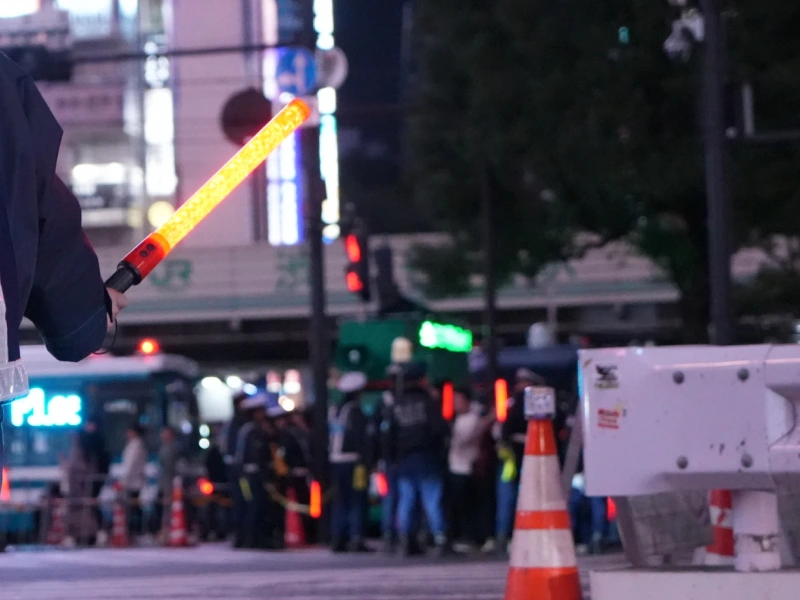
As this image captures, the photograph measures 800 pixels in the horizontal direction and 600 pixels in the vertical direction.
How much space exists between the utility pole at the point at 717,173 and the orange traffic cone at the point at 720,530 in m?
6.47

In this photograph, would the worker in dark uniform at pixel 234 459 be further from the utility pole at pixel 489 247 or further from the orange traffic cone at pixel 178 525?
the utility pole at pixel 489 247

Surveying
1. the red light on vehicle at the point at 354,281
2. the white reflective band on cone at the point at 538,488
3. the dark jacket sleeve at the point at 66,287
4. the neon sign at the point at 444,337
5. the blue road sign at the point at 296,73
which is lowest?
the white reflective band on cone at the point at 538,488

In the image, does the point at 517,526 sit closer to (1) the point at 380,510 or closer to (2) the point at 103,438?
(1) the point at 380,510

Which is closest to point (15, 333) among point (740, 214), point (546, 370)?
point (740, 214)

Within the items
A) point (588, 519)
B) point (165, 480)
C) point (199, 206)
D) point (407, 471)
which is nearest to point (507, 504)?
point (588, 519)

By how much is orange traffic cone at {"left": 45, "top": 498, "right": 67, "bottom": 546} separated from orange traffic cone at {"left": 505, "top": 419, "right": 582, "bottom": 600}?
15.7 metres

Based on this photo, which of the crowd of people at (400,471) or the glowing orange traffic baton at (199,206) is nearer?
the glowing orange traffic baton at (199,206)

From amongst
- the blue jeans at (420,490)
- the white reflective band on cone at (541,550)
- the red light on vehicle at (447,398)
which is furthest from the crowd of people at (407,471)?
the white reflective band on cone at (541,550)

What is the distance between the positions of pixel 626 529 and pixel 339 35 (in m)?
42.6

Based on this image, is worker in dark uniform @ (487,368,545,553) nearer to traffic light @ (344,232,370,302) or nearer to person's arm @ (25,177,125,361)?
traffic light @ (344,232,370,302)

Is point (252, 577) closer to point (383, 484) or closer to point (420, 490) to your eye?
point (420, 490)

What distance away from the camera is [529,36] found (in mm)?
19469

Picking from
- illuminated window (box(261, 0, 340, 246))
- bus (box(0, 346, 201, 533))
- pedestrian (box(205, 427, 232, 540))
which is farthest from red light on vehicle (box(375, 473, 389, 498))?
illuminated window (box(261, 0, 340, 246))

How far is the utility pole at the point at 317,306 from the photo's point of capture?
60.9 ft
